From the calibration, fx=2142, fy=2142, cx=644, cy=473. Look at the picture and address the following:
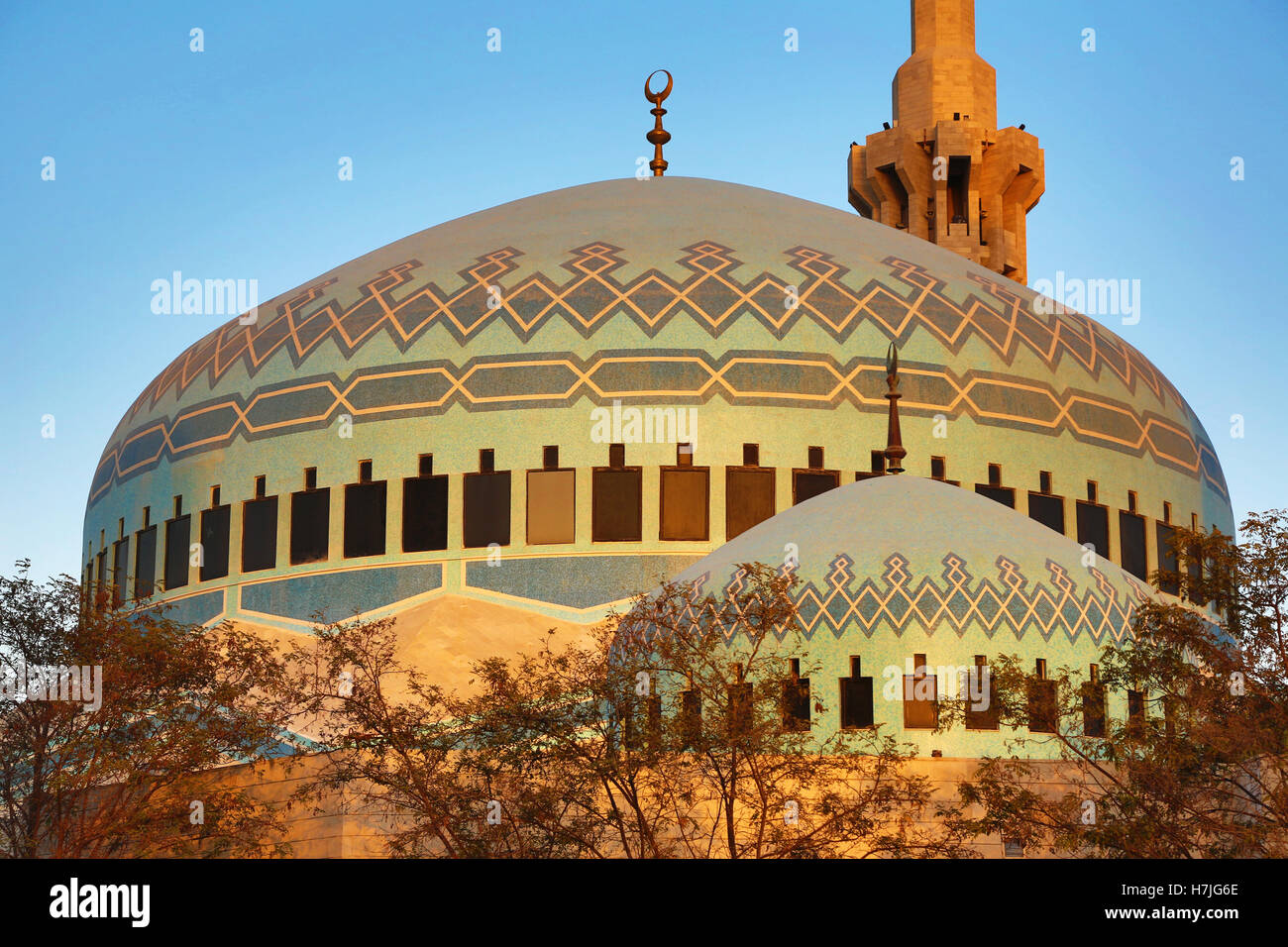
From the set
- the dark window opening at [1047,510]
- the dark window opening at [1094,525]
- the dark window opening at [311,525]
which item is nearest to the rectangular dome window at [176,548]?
the dark window opening at [311,525]

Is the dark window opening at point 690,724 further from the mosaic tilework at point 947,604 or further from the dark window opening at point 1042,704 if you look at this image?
the mosaic tilework at point 947,604

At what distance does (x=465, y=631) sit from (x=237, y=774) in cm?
622

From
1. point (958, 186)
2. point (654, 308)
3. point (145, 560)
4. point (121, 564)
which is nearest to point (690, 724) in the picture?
point (654, 308)

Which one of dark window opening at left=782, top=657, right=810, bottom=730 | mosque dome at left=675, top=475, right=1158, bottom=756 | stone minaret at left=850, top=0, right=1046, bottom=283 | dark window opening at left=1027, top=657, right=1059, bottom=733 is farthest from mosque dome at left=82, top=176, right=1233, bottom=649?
stone minaret at left=850, top=0, right=1046, bottom=283

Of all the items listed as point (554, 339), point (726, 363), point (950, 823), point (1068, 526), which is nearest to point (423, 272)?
point (554, 339)

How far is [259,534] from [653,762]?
13713mm

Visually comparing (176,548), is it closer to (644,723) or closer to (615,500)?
(615,500)

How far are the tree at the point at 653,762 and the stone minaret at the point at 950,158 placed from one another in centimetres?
2800

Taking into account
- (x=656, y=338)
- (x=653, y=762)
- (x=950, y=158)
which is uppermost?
(x=950, y=158)

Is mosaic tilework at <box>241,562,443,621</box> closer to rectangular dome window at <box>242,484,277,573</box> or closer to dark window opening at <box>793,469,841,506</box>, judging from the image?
rectangular dome window at <box>242,484,277,573</box>

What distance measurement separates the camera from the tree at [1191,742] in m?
16.6

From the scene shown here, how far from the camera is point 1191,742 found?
17.6 m

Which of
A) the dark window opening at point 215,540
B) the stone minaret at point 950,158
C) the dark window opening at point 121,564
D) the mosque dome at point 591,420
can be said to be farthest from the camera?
the stone minaret at point 950,158
